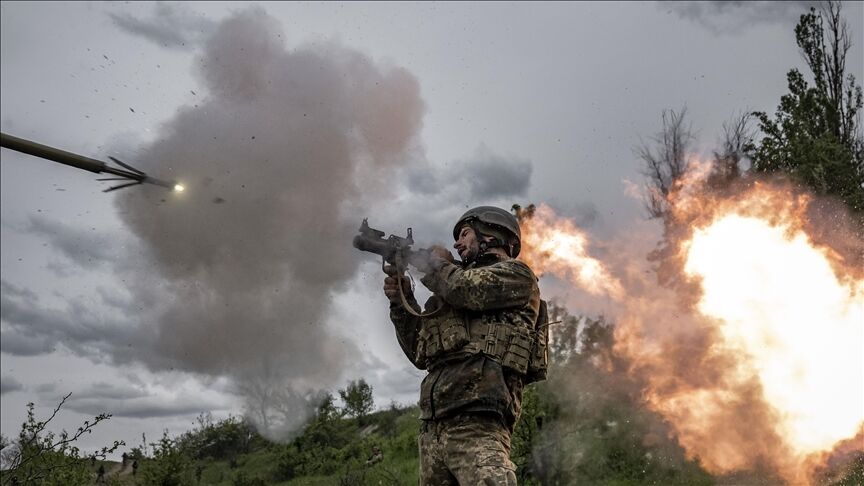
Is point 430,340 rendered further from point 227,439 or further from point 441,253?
point 227,439

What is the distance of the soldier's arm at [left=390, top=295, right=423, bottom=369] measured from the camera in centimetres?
607

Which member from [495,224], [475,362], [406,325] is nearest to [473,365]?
[475,362]

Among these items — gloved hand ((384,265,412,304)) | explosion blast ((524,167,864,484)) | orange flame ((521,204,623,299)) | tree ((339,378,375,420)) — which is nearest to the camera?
gloved hand ((384,265,412,304))

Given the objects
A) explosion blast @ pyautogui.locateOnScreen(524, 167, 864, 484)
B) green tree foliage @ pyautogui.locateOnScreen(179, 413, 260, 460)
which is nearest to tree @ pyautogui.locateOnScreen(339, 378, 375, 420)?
green tree foliage @ pyautogui.locateOnScreen(179, 413, 260, 460)

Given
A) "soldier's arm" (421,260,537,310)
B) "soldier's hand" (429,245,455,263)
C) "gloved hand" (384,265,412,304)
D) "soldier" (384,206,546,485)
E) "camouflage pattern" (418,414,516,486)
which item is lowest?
"camouflage pattern" (418,414,516,486)

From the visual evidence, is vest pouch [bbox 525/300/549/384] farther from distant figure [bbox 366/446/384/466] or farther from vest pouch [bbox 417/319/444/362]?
distant figure [bbox 366/446/384/466]

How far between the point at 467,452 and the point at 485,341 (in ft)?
2.73

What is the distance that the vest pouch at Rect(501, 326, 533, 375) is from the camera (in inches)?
210

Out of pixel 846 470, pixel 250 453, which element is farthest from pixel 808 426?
pixel 250 453

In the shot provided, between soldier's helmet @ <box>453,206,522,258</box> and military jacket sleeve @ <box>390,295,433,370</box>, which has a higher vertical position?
soldier's helmet @ <box>453,206,522,258</box>

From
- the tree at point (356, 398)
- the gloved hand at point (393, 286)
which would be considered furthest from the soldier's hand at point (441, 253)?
the tree at point (356, 398)

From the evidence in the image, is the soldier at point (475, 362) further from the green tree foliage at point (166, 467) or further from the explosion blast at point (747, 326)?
the green tree foliage at point (166, 467)

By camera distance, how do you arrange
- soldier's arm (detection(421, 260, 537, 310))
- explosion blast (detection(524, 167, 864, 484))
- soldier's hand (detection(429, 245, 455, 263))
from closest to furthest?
soldier's arm (detection(421, 260, 537, 310)) < soldier's hand (detection(429, 245, 455, 263)) < explosion blast (detection(524, 167, 864, 484))

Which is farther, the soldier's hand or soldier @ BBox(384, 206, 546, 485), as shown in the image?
the soldier's hand
